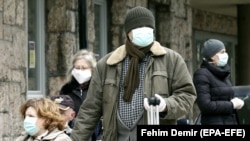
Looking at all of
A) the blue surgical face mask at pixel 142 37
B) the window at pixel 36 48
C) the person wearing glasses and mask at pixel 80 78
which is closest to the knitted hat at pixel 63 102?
the person wearing glasses and mask at pixel 80 78

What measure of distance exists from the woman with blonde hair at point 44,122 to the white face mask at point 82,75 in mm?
1603

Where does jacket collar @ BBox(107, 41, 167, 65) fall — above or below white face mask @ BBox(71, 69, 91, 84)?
above

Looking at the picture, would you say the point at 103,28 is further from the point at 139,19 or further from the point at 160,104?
the point at 160,104

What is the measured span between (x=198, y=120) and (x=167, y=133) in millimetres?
3795

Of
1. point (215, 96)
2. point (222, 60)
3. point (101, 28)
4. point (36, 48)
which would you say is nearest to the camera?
point (215, 96)

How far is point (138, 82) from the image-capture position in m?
5.58

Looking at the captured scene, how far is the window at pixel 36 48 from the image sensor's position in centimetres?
1005

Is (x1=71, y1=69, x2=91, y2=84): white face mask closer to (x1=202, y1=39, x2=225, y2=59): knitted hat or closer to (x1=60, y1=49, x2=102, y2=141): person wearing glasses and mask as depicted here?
(x1=60, y1=49, x2=102, y2=141): person wearing glasses and mask

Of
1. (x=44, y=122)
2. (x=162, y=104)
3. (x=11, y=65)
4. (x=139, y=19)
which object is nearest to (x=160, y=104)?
(x=162, y=104)

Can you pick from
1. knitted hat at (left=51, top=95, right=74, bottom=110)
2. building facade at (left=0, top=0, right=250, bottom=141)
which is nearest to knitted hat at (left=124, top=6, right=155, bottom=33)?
knitted hat at (left=51, top=95, right=74, bottom=110)

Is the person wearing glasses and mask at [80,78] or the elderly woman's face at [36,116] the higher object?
the person wearing glasses and mask at [80,78]

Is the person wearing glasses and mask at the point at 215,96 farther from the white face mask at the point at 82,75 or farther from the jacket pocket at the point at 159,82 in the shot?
the jacket pocket at the point at 159,82

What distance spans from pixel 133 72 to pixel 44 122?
2.40ft

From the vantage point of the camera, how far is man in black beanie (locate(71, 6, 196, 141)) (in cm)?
554
